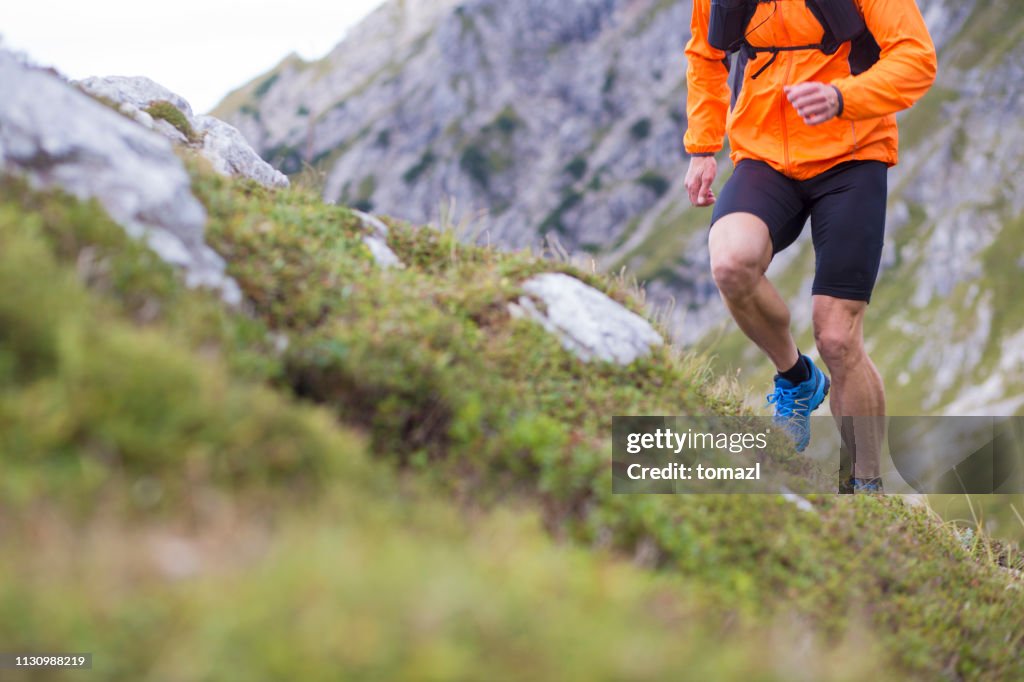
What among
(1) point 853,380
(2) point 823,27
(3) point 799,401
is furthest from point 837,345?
(2) point 823,27

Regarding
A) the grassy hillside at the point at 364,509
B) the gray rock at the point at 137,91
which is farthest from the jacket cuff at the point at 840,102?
the gray rock at the point at 137,91

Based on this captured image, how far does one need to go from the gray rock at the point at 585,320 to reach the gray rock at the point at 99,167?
6.86ft

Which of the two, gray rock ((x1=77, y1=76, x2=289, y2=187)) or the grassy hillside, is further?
gray rock ((x1=77, y1=76, x2=289, y2=187))

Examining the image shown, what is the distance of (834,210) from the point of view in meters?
6.41

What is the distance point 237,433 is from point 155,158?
8.54 ft

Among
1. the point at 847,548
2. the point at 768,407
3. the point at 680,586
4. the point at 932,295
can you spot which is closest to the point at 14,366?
the point at 680,586

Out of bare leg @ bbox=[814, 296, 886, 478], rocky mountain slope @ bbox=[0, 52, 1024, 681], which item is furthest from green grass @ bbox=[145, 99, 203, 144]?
bare leg @ bbox=[814, 296, 886, 478]

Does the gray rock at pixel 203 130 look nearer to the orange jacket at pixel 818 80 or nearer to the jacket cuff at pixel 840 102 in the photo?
the orange jacket at pixel 818 80

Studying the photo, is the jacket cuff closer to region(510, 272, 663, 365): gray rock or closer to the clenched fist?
the clenched fist

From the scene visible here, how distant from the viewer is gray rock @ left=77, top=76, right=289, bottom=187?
24.6 feet

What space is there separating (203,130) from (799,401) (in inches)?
266

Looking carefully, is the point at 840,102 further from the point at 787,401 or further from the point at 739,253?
the point at 787,401

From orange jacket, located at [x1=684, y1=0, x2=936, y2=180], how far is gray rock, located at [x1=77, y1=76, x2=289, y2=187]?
4438 millimetres

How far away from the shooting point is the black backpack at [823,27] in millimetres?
6262
